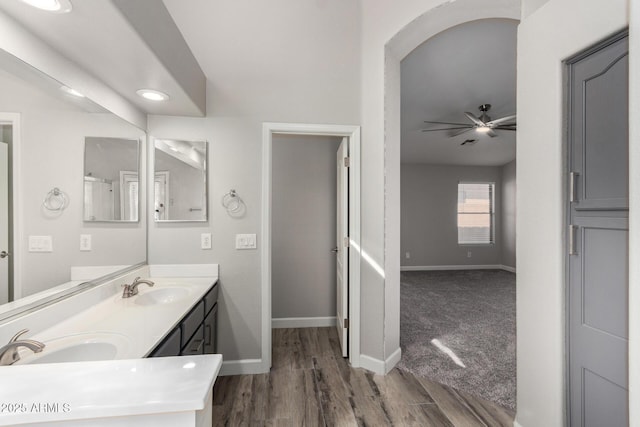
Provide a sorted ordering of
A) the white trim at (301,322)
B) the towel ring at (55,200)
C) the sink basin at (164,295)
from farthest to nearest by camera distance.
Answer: the white trim at (301,322), the sink basin at (164,295), the towel ring at (55,200)

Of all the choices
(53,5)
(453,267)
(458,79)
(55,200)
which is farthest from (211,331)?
(453,267)

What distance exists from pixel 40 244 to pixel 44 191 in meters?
0.24

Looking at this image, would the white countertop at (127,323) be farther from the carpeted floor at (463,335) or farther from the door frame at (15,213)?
the carpeted floor at (463,335)

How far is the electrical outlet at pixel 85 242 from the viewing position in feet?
5.22

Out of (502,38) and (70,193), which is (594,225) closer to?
(70,193)

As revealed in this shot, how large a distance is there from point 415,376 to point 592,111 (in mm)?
2044

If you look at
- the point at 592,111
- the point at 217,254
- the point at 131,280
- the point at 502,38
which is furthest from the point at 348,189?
the point at 502,38

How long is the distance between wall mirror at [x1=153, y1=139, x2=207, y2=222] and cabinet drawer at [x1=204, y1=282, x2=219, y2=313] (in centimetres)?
55

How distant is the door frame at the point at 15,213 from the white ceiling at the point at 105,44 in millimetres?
377

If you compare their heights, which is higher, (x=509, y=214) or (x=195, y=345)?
(x=509, y=214)

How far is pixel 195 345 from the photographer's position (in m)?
1.72

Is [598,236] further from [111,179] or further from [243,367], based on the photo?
[111,179]

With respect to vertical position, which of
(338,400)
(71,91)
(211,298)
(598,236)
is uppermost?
(71,91)

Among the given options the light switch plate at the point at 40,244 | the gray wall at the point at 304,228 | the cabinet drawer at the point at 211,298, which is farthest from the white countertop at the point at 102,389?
the gray wall at the point at 304,228
